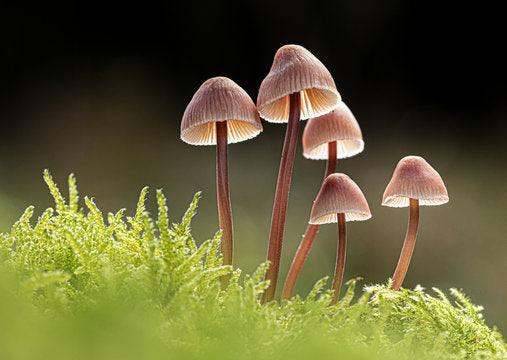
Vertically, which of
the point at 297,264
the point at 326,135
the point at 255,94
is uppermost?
the point at 255,94

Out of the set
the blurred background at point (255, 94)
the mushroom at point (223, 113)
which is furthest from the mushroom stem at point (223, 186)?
the blurred background at point (255, 94)

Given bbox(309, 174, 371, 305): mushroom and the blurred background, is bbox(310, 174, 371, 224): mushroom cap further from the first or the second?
the blurred background

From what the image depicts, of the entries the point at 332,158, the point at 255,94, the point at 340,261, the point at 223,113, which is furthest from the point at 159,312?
the point at 255,94

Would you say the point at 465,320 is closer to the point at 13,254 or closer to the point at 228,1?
the point at 13,254

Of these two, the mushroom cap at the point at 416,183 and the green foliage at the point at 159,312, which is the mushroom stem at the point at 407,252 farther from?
the green foliage at the point at 159,312

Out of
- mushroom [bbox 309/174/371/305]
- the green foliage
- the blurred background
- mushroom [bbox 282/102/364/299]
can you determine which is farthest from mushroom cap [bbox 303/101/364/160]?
the blurred background

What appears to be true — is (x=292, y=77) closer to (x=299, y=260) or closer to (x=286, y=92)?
(x=286, y=92)

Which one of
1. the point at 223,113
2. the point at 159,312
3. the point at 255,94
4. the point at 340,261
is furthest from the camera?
the point at 255,94
